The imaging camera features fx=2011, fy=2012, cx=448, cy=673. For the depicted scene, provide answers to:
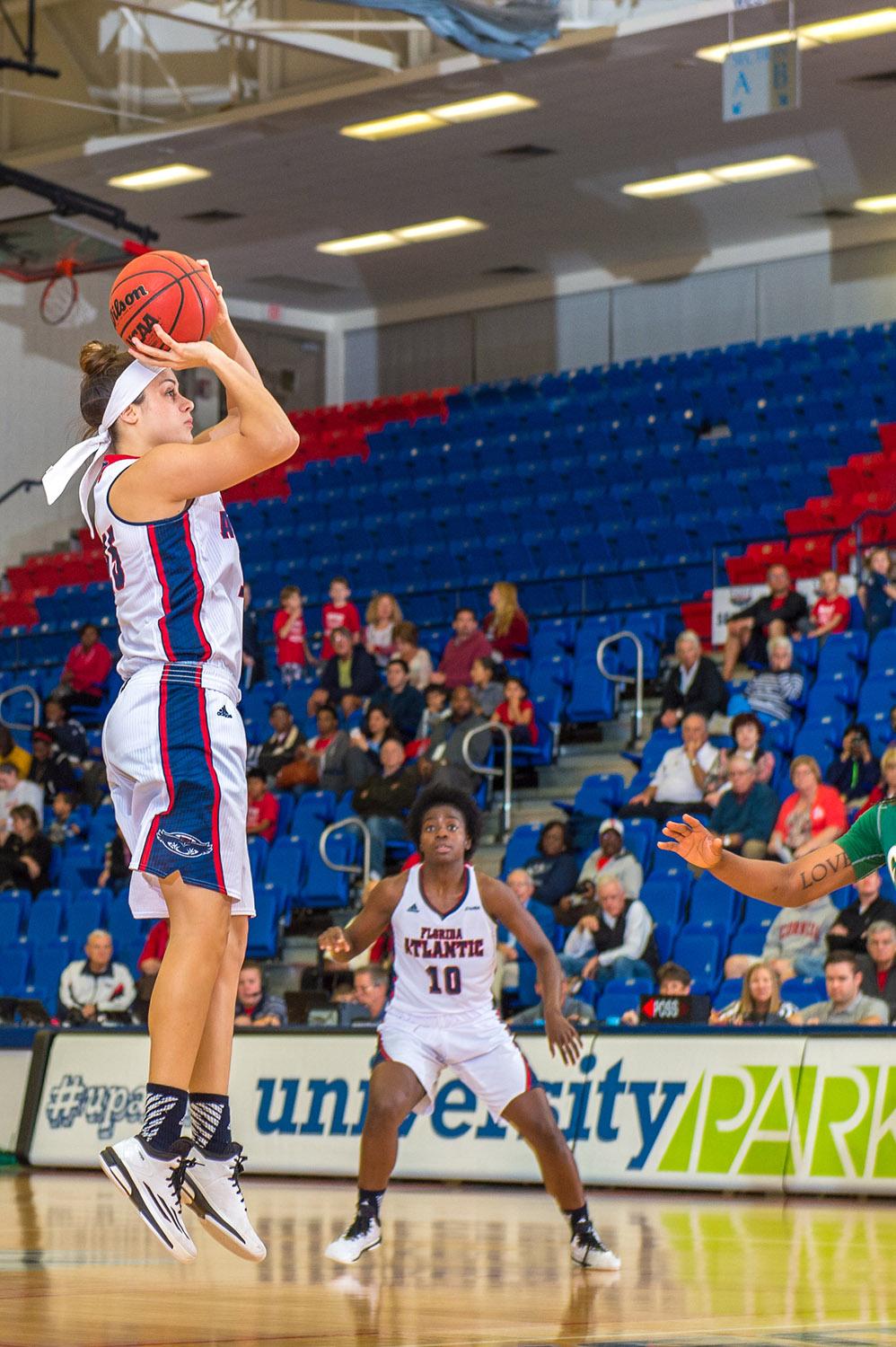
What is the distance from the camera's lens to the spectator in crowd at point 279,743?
17.6 metres

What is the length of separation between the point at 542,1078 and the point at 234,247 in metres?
17.6

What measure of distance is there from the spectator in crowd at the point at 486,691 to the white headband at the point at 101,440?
1126 centimetres

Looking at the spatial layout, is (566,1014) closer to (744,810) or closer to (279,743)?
(744,810)

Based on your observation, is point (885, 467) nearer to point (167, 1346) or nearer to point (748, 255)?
point (748, 255)

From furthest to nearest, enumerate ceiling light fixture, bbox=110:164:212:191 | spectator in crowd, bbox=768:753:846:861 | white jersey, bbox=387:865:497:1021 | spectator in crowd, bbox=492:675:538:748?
ceiling light fixture, bbox=110:164:212:191 → spectator in crowd, bbox=492:675:538:748 → spectator in crowd, bbox=768:753:846:861 → white jersey, bbox=387:865:497:1021

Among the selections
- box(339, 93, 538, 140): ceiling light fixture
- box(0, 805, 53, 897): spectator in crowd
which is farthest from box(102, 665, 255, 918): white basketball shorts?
box(339, 93, 538, 140): ceiling light fixture

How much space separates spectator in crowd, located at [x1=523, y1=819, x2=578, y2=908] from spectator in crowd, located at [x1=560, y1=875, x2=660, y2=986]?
2.83ft

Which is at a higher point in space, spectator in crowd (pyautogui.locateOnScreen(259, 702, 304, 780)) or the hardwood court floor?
spectator in crowd (pyautogui.locateOnScreen(259, 702, 304, 780))

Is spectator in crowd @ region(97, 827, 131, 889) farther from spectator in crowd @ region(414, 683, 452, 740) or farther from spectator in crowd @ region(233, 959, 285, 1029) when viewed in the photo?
spectator in crowd @ region(233, 959, 285, 1029)

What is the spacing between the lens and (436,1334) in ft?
16.3

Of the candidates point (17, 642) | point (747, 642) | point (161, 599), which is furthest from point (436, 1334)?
point (17, 642)

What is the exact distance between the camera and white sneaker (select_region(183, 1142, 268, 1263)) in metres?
5.22

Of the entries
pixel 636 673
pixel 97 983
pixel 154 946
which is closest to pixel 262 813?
pixel 154 946

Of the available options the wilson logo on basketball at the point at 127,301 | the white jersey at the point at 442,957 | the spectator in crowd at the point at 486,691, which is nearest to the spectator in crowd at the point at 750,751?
the spectator in crowd at the point at 486,691
